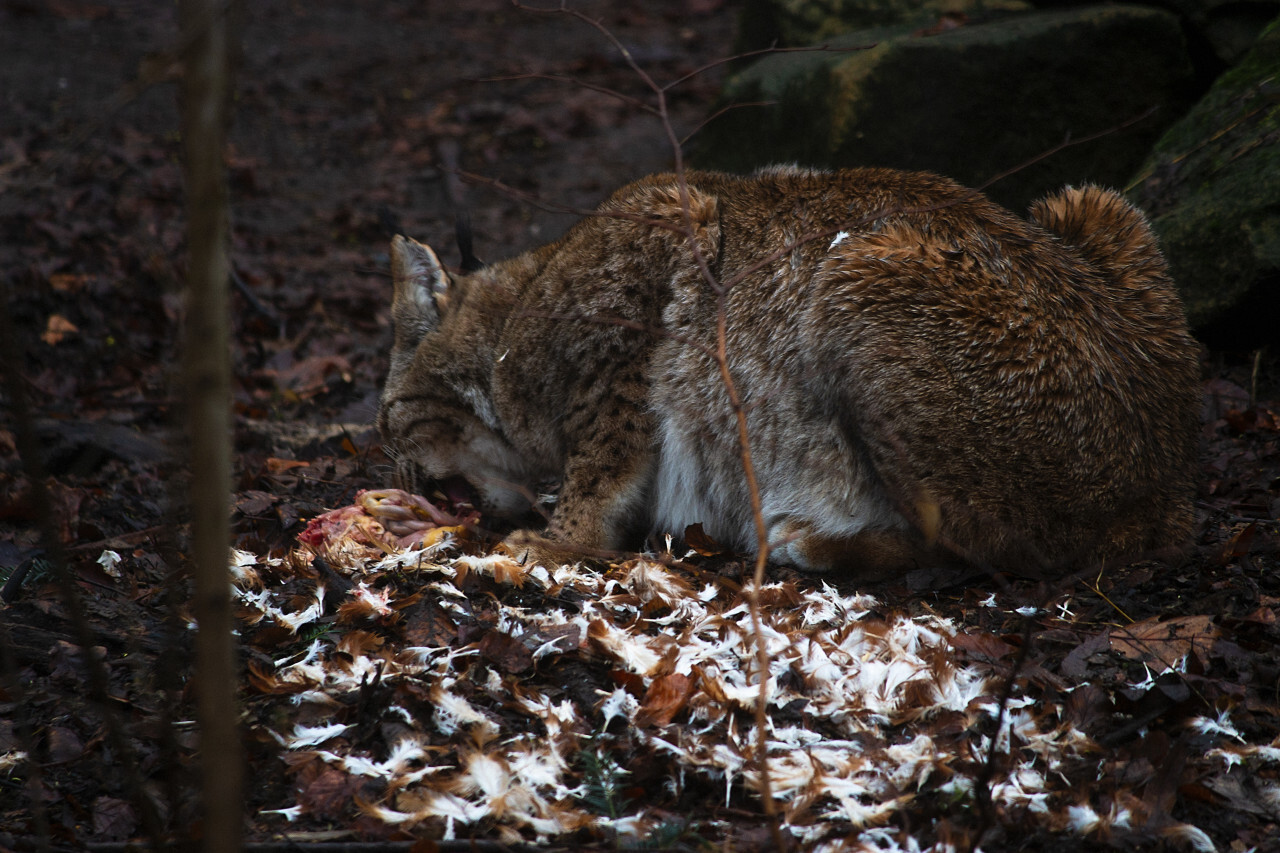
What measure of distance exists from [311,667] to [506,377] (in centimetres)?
190

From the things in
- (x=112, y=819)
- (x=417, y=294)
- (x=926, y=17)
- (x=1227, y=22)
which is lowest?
(x=112, y=819)

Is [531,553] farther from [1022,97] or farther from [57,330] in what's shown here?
[1022,97]

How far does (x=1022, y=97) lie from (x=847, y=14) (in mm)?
2428

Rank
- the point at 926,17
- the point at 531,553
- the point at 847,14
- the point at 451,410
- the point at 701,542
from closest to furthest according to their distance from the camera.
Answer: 1. the point at 531,553
2. the point at 701,542
3. the point at 451,410
4. the point at 926,17
5. the point at 847,14

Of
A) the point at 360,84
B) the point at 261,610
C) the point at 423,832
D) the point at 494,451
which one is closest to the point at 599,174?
the point at 360,84

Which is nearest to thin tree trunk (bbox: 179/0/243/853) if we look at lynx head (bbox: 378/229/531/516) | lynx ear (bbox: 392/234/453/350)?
lynx head (bbox: 378/229/531/516)

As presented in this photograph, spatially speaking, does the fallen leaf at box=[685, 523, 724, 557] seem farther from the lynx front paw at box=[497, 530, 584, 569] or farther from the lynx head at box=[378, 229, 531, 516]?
the lynx head at box=[378, 229, 531, 516]

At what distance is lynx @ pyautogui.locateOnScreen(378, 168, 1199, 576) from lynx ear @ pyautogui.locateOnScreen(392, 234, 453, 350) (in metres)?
0.12

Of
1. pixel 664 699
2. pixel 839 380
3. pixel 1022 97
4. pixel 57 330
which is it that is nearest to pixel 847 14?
pixel 1022 97

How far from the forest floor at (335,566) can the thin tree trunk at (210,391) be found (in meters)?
0.11

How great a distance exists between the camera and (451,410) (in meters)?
5.11

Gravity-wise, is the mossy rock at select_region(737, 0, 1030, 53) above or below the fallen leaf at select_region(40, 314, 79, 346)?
above

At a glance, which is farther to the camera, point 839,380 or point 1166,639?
point 839,380

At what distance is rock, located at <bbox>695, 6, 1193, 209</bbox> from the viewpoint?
697 centimetres
